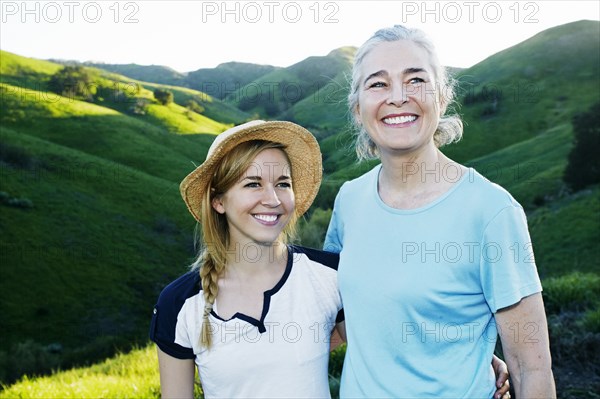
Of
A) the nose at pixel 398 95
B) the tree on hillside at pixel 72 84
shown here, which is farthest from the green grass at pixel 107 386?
the tree on hillside at pixel 72 84

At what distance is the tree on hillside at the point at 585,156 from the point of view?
25062 millimetres

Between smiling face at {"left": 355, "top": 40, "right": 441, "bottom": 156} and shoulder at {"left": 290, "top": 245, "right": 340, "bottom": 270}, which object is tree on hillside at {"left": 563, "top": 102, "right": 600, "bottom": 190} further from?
smiling face at {"left": 355, "top": 40, "right": 441, "bottom": 156}

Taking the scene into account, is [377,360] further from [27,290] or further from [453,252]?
[27,290]

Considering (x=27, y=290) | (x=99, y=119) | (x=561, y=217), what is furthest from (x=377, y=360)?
(x=99, y=119)

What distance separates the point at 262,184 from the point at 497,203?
136cm

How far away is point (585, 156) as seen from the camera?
25266 mm

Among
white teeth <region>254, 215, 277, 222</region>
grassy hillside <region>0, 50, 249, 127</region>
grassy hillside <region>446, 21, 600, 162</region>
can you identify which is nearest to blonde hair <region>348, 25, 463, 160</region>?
white teeth <region>254, 215, 277, 222</region>

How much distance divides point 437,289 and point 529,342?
1.49 feet

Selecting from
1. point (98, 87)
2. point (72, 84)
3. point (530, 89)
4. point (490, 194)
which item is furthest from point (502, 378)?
point (98, 87)

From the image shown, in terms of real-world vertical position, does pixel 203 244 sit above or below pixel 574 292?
above

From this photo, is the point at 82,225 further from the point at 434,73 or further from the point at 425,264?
the point at 425,264

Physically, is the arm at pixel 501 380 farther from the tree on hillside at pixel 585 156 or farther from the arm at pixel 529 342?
the tree on hillside at pixel 585 156

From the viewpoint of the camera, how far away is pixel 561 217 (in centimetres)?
2194

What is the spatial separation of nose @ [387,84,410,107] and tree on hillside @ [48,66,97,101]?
63.6 m
